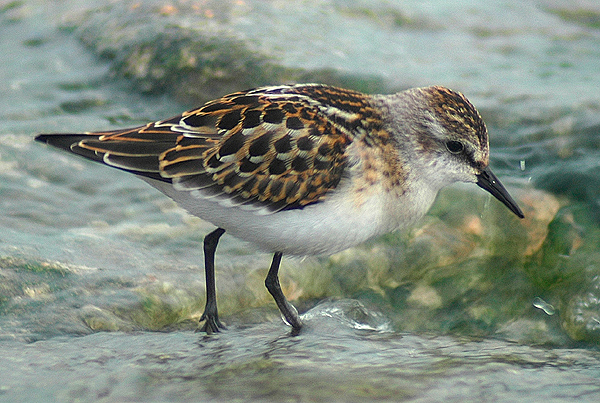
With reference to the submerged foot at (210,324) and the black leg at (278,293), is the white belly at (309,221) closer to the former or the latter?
the black leg at (278,293)

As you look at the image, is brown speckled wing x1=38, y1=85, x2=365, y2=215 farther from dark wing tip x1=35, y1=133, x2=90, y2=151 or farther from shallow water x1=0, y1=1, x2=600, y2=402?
shallow water x1=0, y1=1, x2=600, y2=402

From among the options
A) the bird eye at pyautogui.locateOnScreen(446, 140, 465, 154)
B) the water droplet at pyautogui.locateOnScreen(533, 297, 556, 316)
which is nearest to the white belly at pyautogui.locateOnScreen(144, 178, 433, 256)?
the bird eye at pyautogui.locateOnScreen(446, 140, 465, 154)

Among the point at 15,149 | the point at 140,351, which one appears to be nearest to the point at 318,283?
the point at 140,351

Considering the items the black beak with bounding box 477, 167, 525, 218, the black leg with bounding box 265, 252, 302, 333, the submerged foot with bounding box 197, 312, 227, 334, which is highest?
the black beak with bounding box 477, 167, 525, 218

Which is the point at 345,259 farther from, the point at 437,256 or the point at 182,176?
the point at 182,176

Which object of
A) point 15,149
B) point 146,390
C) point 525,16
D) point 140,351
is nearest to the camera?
point 146,390

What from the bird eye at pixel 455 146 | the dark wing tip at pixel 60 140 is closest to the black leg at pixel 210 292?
the dark wing tip at pixel 60 140
